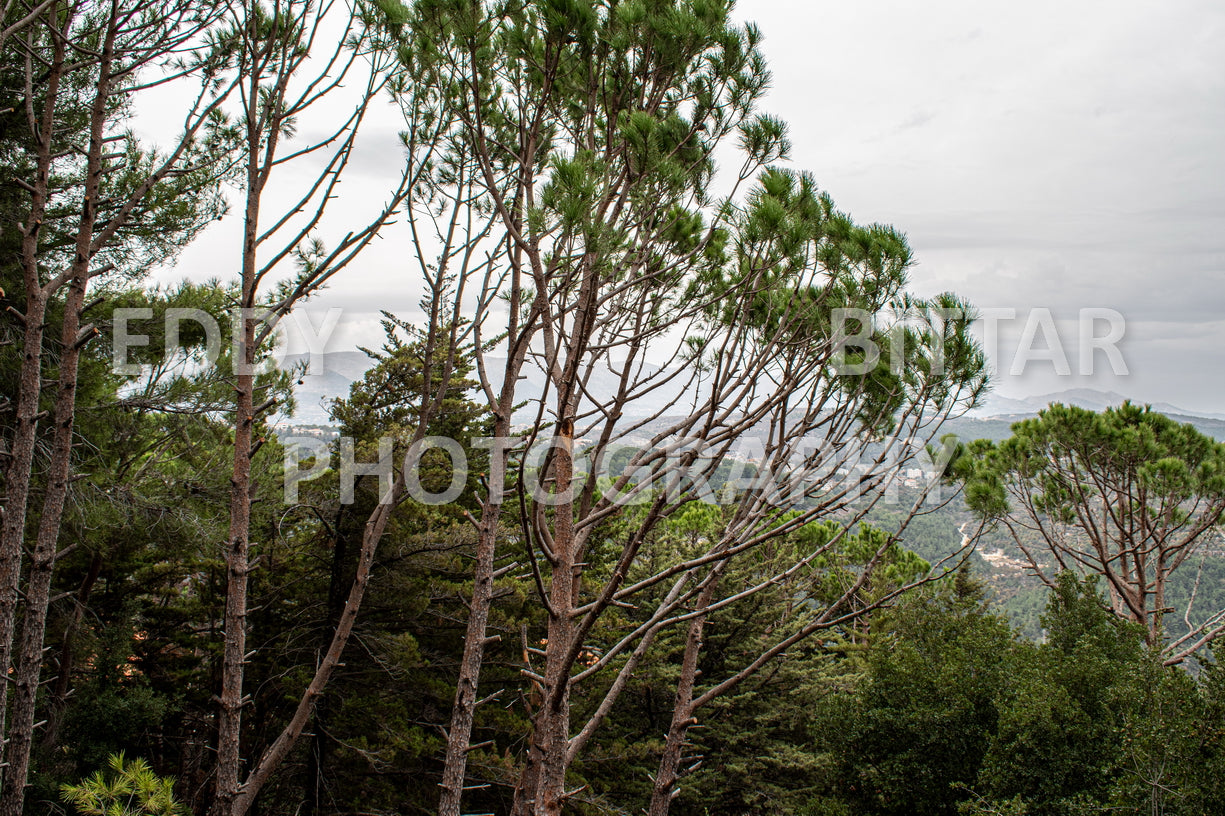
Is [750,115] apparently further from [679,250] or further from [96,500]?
[96,500]

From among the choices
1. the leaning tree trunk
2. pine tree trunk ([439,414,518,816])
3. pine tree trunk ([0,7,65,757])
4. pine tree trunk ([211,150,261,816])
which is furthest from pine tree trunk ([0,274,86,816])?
the leaning tree trunk

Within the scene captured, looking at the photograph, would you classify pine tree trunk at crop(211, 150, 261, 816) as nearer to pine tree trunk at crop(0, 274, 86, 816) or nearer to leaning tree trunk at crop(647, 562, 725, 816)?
pine tree trunk at crop(0, 274, 86, 816)

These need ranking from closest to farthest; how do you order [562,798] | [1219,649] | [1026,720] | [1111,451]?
[562,798], [1219,649], [1026,720], [1111,451]

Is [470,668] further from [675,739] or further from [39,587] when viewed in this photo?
[39,587]

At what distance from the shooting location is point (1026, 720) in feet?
21.0

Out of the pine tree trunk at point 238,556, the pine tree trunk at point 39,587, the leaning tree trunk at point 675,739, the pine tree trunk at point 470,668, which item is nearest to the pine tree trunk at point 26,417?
the pine tree trunk at point 39,587

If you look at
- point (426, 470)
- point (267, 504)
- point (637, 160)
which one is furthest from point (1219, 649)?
point (267, 504)

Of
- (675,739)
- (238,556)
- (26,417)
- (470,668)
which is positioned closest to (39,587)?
(26,417)

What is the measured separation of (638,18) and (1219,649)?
6674mm

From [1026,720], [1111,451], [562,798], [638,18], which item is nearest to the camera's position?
[562,798]

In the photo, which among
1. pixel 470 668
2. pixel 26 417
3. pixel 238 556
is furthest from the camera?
pixel 470 668

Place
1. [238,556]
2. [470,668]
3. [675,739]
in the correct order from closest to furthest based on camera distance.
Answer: [238,556] → [470,668] → [675,739]

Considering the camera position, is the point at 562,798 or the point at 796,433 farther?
the point at 796,433

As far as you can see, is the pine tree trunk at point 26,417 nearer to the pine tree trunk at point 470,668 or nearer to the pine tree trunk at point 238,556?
the pine tree trunk at point 238,556
